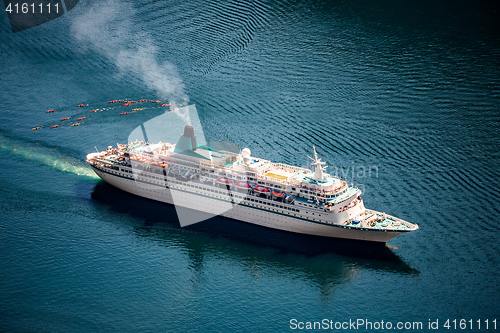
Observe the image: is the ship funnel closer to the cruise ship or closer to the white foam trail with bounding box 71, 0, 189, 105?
the cruise ship

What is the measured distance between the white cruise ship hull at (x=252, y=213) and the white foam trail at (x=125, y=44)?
2728 cm

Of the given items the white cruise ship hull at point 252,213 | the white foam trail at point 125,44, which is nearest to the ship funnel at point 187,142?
the white cruise ship hull at point 252,213

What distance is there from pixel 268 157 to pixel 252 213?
1563 centimetres

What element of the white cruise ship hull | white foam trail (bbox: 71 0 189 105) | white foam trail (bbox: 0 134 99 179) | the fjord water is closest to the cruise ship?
the white cruise ship hull

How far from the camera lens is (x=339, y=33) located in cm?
13212

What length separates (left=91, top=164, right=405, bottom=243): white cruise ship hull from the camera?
79.8 meters

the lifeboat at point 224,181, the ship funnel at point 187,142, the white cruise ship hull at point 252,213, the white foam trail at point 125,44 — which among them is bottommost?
the white cruise ship hull at point 252,213

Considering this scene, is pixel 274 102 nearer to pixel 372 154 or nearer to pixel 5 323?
pixel 372 154

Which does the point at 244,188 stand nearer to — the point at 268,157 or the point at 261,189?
the point at 261,189

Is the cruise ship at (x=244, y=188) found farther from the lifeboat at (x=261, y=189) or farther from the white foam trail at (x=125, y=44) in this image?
the white foam trail at (x=125, y=44)

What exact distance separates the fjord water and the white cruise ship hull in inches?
63.3

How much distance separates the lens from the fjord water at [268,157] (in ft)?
226

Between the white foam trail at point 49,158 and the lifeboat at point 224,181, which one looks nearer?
the lifeboat at point 224,181

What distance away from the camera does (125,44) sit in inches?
5271
